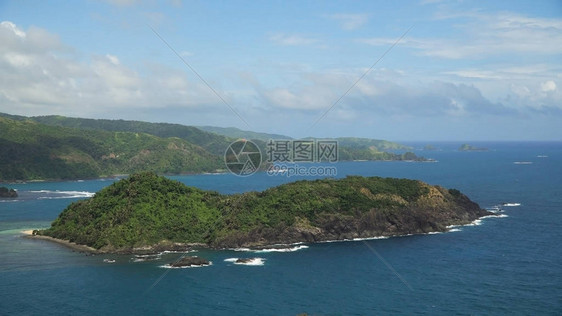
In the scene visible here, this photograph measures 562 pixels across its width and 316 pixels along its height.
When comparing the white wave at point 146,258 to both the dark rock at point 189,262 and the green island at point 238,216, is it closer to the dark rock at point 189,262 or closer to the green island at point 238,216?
the green island at point 238,216

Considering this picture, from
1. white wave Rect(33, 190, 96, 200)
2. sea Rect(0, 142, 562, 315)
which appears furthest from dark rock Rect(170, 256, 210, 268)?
white wave Rect(33, 190, 96, 200)

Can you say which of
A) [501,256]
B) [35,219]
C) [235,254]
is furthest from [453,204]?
[35,219]

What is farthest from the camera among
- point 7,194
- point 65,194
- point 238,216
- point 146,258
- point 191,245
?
point 65,194

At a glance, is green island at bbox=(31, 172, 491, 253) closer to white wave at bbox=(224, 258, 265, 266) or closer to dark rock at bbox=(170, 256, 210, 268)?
white wave at bbox=(224, 258, 265, 266)

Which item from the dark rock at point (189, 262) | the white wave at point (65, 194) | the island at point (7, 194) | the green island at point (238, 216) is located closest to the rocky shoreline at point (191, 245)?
the green island at point (238, 216)

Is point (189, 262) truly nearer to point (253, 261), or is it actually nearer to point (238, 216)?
point (253, 261)

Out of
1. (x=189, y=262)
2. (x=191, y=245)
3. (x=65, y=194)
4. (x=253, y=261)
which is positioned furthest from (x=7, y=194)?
(x=253, y=261)
